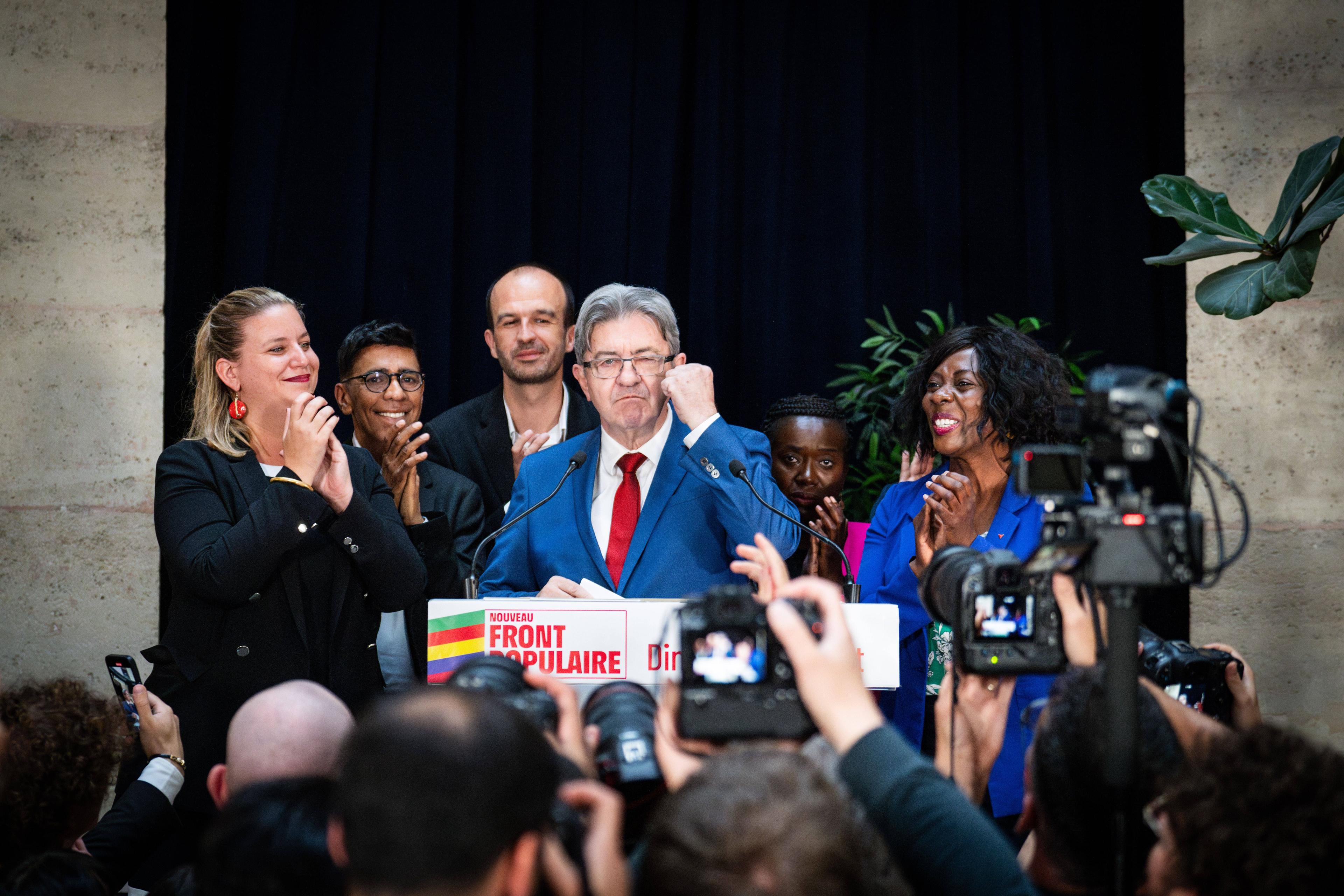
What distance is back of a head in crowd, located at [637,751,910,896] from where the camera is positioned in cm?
102

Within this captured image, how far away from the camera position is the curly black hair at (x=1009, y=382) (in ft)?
9.45

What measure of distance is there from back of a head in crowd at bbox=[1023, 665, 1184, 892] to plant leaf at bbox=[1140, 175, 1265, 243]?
6.01 feet

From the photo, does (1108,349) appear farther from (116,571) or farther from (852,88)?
(116,571)

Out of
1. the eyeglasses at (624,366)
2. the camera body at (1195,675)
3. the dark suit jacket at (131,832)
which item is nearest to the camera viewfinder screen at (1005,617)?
the camera body at (1195,675)

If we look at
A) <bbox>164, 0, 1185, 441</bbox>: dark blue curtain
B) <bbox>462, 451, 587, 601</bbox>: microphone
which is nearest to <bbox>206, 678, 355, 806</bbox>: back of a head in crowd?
<bbox>462, 451, 587, 601</bbox>: microphone

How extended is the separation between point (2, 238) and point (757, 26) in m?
2.65

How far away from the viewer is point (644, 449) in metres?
2.60

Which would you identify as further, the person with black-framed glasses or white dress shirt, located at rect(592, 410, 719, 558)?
the person with black-framed glasses

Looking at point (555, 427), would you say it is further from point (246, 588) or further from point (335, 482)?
point (246, 588)

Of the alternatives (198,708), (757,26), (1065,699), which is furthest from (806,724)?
(757,26)

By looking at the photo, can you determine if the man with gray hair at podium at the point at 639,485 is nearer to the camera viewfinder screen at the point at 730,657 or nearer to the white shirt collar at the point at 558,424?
the white shirt collar at the point at 558,424

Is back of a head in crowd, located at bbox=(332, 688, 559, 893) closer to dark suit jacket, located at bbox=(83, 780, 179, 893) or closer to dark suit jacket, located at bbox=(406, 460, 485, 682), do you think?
dark suit jacket, located at bbox=(83, 780, 179, 893)

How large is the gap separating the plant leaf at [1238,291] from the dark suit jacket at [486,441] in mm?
1720

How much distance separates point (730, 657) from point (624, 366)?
4.11 ft
